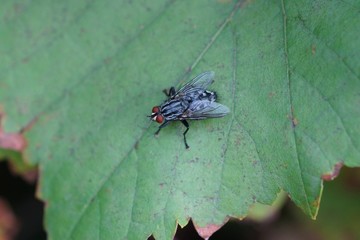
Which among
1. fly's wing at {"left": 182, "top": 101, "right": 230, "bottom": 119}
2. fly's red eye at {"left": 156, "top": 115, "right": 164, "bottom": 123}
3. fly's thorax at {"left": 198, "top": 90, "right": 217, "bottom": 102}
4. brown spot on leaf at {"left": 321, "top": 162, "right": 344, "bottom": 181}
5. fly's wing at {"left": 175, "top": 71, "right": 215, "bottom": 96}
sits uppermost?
fly's wing at {"left": 175, "top": 71, "right": 215, "bottom": 96}

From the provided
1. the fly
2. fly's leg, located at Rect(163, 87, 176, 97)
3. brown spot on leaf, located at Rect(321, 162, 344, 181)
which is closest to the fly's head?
the fly

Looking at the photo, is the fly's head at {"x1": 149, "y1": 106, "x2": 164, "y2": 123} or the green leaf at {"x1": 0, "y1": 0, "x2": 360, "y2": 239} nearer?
the green leaf at {"x1": 0, "y1": 0, "x2": 360, "y2": 239}

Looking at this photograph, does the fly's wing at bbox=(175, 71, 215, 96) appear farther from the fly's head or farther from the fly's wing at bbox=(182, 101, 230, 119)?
the fly's head

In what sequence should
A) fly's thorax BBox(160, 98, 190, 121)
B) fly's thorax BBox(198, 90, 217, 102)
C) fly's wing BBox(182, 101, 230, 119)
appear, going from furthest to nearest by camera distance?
1. fly's thorax BBox(160, 98, 190, 121)
2. fly's thorax BBox(198, 90, 217, 102)
3. fly's wing BBox(182, 101, 230, 119)

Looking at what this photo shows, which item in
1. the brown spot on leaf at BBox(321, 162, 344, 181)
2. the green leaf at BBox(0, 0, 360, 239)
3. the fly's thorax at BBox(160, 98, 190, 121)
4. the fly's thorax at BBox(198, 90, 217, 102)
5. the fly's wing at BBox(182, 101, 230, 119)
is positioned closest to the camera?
the brown spot on leaf at BBox(321, 162, 344, 181)

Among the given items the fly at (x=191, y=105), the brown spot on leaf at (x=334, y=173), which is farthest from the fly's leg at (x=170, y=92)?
the brown spot on leaf at (x=334, y=173)

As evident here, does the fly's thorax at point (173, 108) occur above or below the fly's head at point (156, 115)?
below

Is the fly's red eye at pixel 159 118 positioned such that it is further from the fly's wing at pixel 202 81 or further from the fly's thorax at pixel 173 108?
the fly's wing at pixel 202 81
